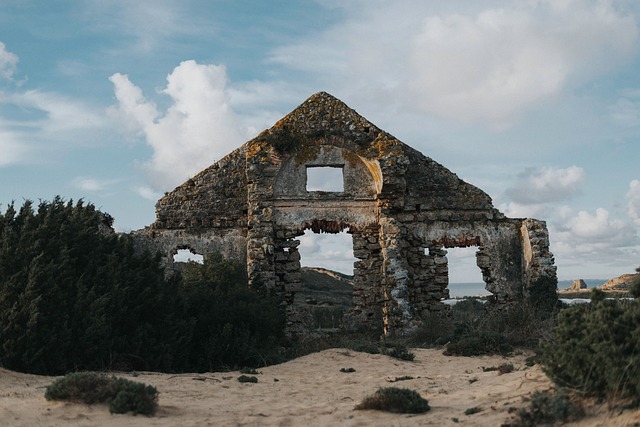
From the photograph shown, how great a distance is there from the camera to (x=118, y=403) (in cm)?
809

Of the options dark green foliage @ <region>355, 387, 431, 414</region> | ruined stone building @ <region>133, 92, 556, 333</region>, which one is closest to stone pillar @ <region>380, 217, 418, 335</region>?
ruined stone building @ <region>133, 92, 556, 333</region>

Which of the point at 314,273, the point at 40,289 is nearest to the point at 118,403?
the point at 40,289

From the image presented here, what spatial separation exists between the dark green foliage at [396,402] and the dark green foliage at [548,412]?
1401mm

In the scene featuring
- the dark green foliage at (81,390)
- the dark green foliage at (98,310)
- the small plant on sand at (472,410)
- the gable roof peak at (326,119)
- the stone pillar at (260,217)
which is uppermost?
the gable roof peak at (326,119)

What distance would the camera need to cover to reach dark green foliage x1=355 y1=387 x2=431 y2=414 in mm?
8273

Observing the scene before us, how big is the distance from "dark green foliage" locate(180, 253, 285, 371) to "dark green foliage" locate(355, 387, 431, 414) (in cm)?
560

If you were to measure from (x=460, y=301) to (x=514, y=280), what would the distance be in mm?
13589

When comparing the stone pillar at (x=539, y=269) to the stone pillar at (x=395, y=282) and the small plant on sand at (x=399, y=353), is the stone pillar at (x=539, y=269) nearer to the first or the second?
the stone pillar at (x=395, y=282)

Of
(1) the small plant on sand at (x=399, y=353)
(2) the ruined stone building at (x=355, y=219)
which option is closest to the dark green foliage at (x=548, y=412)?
(1) the small plant on sand at (x=399, y=353)

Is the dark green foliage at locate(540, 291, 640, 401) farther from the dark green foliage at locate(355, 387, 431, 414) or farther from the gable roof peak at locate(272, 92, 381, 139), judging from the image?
the gable roof peak at locate(272, 92, 381, 139)

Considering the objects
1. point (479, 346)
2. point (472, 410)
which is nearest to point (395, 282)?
point (479, 346)

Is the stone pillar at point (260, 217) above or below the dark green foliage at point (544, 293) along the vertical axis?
above

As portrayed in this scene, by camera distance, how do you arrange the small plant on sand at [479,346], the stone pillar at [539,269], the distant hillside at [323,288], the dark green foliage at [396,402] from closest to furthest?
1. the dark green foliage at [396,402]
2. the small plant on sand at [479,346]
3. the stone pillar at [539,269]
4. the distant hillside at [323,288]

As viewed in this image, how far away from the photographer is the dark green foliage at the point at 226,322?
1380 cm
